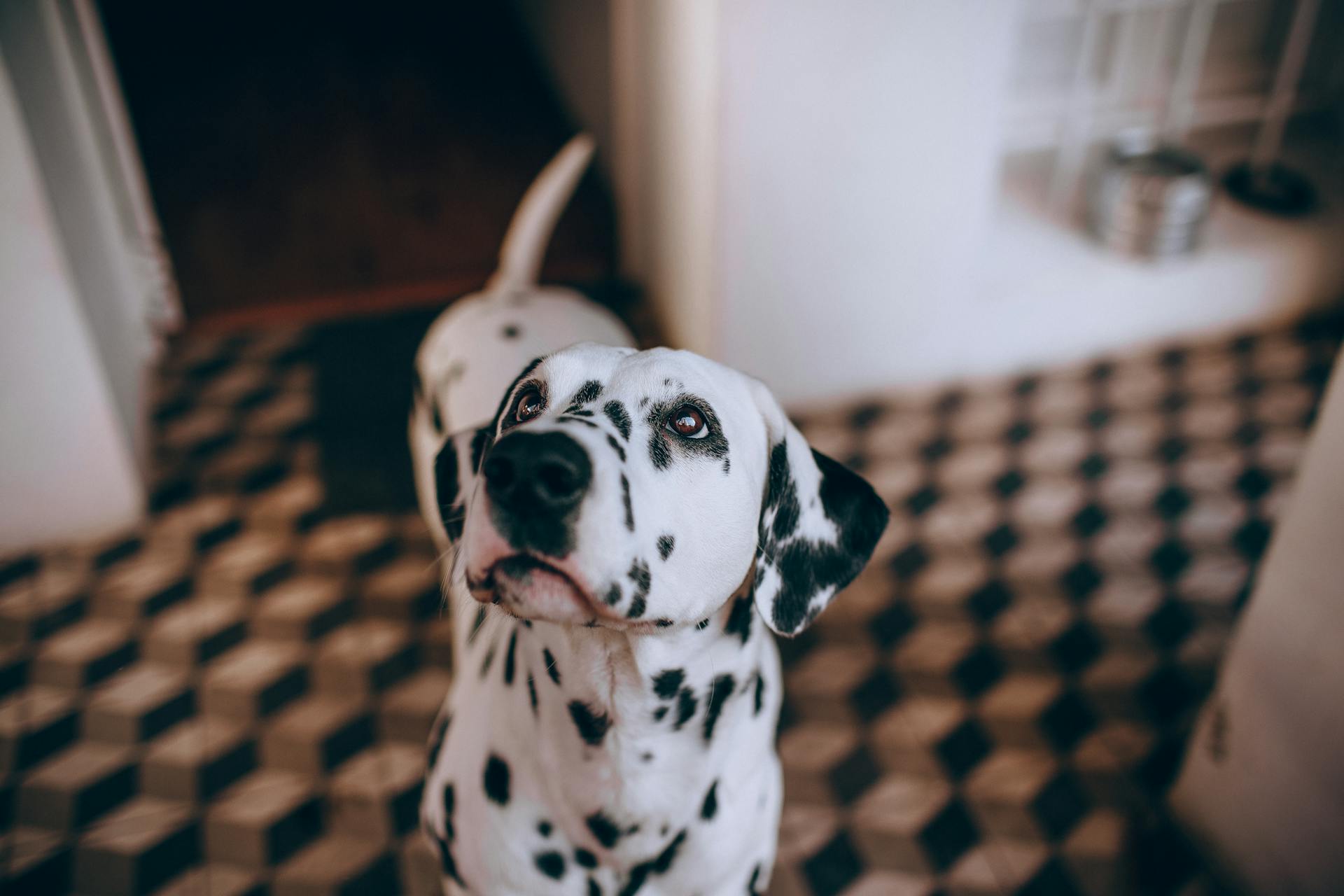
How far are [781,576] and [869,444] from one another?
2085 millimetres

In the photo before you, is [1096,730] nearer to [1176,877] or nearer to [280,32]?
[1176,877]

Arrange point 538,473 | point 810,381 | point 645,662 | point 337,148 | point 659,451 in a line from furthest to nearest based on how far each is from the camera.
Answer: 1. point 337,148
2. point 810,381
3. point 645,662
4. point 659,451
5. point 538,473

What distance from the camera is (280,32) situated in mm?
6902

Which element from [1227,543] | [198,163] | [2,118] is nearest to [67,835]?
[2,118]

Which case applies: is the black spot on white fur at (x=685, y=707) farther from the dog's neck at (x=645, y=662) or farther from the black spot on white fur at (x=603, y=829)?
the black spot on white fur at (x=603, y=829)

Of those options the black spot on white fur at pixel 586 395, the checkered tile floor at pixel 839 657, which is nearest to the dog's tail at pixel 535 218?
the checkered tile floor at pixel 839 657

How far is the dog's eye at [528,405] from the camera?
1.17 meters

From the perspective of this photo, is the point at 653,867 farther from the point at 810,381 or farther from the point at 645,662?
the point at 810,381

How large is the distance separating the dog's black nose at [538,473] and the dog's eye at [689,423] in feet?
0.57

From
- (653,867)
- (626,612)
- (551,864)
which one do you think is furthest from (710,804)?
(626,612)

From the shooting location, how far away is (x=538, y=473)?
3.06 ft

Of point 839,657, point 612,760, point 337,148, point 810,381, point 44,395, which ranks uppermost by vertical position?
point 612,760

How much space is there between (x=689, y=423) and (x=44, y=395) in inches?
91.5

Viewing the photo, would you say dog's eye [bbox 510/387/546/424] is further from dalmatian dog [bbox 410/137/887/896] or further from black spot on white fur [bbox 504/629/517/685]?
black spot on white fur [bbox 504/629/517/685]
